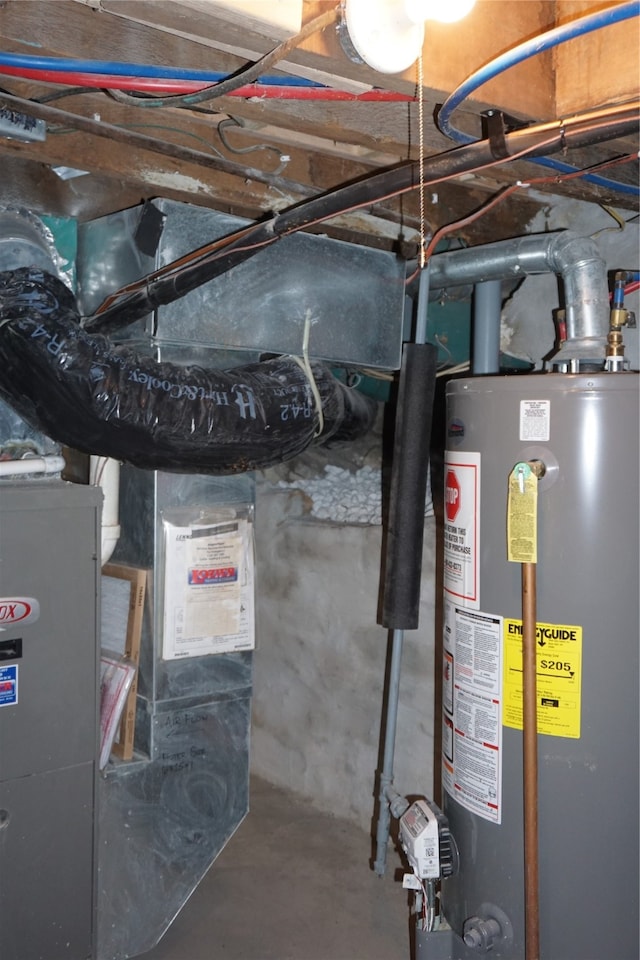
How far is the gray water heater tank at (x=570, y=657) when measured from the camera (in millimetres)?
1411

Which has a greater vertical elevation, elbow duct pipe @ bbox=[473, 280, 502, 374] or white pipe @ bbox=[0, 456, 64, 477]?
elbow duct pipe @ bbox=[473, 280, 502, 374]

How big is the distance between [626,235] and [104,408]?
147 centimetres

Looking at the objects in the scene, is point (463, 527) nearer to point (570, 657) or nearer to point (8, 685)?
point (570, 657)

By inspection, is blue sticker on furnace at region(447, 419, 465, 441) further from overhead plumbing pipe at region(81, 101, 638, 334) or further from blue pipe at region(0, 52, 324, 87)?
blue pipe at region(0, 52, 324, 87)

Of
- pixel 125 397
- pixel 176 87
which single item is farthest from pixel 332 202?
pixel 125 397

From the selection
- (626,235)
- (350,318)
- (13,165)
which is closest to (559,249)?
(626,235)

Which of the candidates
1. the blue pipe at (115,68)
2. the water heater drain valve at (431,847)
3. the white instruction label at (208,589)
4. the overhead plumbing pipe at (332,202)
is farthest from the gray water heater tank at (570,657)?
the white instruction label at (208,589)

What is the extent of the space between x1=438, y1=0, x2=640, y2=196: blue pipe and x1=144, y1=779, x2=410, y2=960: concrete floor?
2098 mm

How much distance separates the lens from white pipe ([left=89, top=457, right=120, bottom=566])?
2062mm

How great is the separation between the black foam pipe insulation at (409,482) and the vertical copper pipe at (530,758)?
1.34 feet

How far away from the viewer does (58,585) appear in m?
1.75

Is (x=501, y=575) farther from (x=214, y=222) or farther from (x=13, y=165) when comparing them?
(x=13, y=165)

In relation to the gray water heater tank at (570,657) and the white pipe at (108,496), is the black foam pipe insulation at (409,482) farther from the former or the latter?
the white pipe at (108,496)

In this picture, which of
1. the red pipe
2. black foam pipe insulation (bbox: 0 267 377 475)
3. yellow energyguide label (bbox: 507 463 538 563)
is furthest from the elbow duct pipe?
the red pipe
